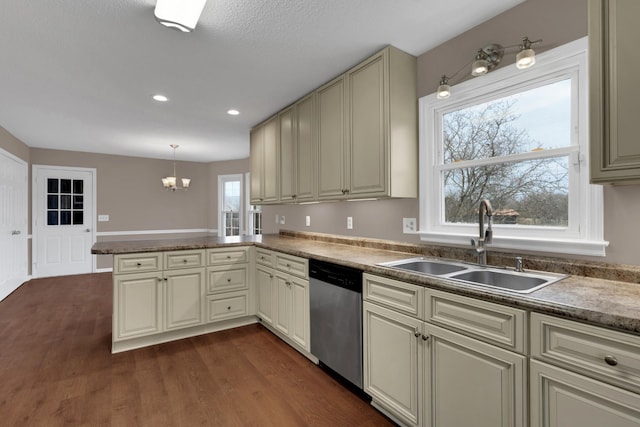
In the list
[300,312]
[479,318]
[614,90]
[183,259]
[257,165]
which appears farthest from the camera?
[257,165]

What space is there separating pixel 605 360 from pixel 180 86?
338 centimetres

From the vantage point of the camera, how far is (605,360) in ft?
3.39

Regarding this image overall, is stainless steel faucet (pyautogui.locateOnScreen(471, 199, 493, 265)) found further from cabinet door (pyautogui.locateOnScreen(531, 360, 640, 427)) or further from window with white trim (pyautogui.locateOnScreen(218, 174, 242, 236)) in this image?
window with white trim (pyautogui.locateOnScreen(218, 174, 242, 236))

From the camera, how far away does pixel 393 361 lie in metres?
1.78

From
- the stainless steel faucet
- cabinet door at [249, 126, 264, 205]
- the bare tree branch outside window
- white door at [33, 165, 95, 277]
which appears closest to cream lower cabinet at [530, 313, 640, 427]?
the stainless steel faucet

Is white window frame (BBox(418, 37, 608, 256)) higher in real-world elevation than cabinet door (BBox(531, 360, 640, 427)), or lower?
higher

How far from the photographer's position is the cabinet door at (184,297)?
2.94 meters

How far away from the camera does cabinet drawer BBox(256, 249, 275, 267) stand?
9.96 ft

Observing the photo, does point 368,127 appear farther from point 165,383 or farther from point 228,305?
point 165,383

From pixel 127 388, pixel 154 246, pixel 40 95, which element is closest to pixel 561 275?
pixel 127 388

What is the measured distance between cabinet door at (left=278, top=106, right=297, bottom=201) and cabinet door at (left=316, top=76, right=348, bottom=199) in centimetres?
49

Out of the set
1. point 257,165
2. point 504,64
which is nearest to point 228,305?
point 257,165

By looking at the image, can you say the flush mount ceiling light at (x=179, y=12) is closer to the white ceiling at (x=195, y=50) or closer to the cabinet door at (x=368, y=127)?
the white ceiling at (x=195, y=50)

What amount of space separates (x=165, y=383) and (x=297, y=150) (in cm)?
233
